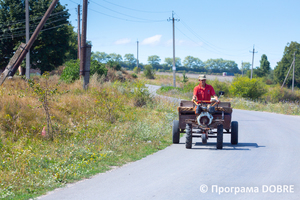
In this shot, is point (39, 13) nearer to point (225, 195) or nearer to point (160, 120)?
point (160, 120)

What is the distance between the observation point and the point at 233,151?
962cm

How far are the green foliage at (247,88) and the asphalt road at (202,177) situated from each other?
32.7m

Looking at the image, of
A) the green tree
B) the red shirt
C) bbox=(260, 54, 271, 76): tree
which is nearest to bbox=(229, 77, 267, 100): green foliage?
the green tree

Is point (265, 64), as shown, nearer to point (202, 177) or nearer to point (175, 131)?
point (175, 131)

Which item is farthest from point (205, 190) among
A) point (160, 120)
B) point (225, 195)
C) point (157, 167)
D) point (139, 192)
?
point (160, 120)

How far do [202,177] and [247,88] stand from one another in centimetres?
3685

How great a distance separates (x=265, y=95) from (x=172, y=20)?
17123mm

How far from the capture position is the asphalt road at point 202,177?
18.5 ft

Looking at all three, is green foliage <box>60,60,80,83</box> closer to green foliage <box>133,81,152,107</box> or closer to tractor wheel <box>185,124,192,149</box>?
green foliage <box>133,81,152,107</box>

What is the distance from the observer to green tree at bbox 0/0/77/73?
34.9m

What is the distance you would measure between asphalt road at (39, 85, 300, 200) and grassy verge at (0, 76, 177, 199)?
69 centimetres

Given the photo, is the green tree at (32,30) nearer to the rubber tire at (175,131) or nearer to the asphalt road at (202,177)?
the rubber tire at (175,131)

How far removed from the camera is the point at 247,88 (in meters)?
41.4

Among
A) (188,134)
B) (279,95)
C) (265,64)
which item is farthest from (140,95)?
(265,64)
